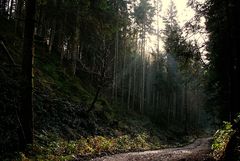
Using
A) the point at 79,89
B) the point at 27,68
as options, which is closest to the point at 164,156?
the point at 27,68

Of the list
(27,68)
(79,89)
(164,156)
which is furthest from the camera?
(79,89)

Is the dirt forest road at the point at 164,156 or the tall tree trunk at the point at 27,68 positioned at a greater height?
the tall tree trunk at the point at 27,68

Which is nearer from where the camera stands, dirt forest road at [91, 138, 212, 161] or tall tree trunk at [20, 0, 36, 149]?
tall tree trunk at [20, 0, 36, 149]

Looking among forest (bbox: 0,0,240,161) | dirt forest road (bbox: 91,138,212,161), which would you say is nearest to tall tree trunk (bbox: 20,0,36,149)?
forest (bbox: 0,0,240,161)

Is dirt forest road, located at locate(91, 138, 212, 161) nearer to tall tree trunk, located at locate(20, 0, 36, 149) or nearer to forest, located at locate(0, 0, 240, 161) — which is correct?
forest, located at locate(0, 0, 240, 161)

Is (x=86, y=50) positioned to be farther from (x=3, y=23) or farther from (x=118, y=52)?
(x=3, y=23)

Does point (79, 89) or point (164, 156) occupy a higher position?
point (79, 89)

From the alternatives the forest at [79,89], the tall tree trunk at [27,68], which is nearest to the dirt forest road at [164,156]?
the forest at [79,89]

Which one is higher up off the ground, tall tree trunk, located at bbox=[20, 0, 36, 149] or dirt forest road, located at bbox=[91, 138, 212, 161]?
tall tree trunk, located at bbox=[20, 0, 36, 149]

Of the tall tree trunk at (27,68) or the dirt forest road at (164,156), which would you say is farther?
the dirt forest road at (164,156)

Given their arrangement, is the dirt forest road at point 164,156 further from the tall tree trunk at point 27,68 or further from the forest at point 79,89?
the tall tree trunk at point 27,68

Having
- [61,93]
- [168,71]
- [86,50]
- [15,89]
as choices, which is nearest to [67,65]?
[86,50]

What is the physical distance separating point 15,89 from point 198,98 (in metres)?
73.9

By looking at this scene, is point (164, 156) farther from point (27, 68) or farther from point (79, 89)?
point (79, 89)
